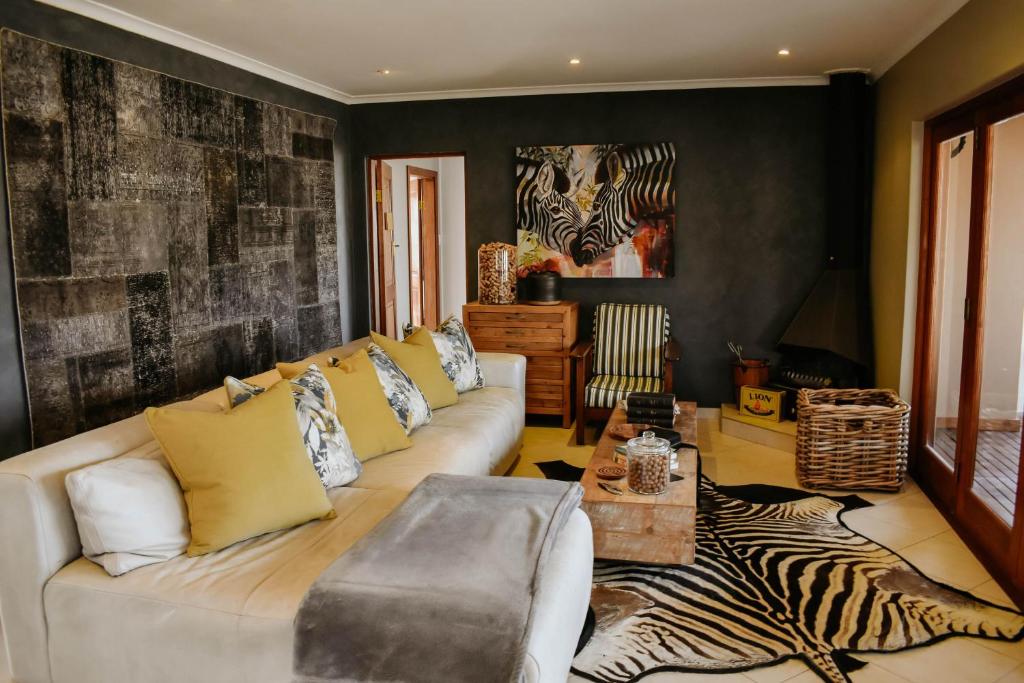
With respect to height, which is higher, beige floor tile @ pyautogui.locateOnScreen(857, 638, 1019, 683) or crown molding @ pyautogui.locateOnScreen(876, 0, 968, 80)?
crown molding @ pyautogui.locateOnScreen(876, 0, 968, 80)

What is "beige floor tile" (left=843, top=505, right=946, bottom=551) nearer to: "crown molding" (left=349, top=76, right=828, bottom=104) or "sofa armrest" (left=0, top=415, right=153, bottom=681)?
"crown molding" (left=349, top=76, right=828, bottom=104)

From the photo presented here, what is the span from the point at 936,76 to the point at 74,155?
4098mm

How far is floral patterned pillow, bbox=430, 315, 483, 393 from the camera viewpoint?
4.21m

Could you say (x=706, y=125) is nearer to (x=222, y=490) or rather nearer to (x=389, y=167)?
(x=389, y=167)

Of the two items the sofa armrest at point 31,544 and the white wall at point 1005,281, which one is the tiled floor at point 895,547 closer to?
the sofa armrest at point 31,544

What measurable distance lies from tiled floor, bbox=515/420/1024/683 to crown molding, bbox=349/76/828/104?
7.80ft

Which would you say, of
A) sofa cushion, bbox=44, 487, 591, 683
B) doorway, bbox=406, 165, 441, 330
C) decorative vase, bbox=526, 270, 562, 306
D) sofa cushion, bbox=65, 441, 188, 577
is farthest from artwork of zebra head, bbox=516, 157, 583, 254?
sofa cushion, bbox=65, 441, 188, 577

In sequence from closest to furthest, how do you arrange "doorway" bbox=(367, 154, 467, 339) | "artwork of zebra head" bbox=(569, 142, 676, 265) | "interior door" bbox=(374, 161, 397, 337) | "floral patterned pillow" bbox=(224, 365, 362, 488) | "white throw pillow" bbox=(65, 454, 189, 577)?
"white throw pillow" bbox=(65, 454, 189, 577) → "floral patterned pillow" bbox=(224, 365, 362, 488) → "artwork of zebra head" bbox=(569, 142, 676, 265) → "interior door" bbox=(374, 161, 397, 337) → "doorway" bbox=(367, 154, 467, 339)

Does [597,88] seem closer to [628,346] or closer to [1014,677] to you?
[628,346]

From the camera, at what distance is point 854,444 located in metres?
3.98

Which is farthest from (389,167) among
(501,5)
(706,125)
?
(501,5)

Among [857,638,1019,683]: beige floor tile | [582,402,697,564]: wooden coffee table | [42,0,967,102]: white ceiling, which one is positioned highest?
[42,0,967,102]: white ceiling

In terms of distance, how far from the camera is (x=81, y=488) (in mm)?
2100

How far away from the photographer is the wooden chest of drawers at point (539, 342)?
17.2 feet
